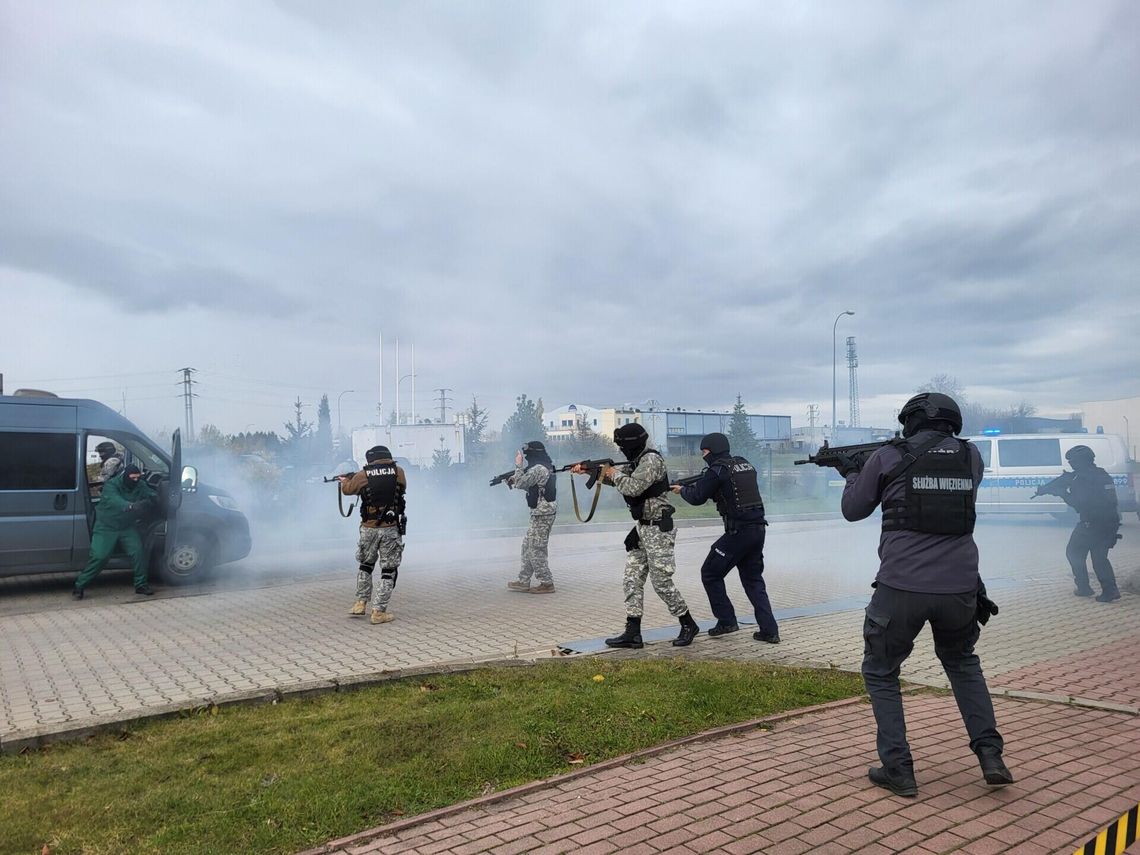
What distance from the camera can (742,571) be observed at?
731cm

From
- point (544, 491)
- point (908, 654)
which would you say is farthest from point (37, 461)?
point (908, 654)

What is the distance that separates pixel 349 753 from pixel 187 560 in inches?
290

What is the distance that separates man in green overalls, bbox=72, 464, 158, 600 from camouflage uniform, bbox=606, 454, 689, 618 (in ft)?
20.0

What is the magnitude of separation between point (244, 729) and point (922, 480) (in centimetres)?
384

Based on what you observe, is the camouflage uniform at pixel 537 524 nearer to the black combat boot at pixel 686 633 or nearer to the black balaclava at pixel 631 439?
the black balaclava at pixel 631 439

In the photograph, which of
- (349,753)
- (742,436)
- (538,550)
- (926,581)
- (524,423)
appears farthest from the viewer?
(742,436)

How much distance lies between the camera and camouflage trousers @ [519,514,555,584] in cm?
1005

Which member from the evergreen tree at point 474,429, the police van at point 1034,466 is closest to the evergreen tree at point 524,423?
the evergreen tree at point 474,429

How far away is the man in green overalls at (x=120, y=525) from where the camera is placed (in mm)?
9602

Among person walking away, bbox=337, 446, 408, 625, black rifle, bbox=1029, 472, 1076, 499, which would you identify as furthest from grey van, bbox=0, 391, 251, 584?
black rifle, bbox=1029, 472, 1076, 499

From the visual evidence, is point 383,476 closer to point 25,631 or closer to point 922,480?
point 25,631

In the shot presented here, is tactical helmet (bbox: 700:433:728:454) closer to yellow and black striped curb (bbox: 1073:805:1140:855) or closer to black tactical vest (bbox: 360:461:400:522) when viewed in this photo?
black tactical vest (bbox: 360:461:400:522)

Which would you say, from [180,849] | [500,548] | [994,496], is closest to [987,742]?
[180,849]

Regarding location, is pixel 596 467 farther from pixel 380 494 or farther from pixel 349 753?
pixel 349 753
